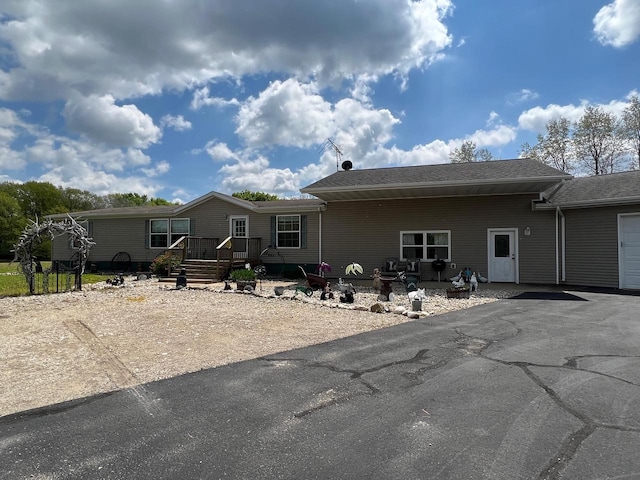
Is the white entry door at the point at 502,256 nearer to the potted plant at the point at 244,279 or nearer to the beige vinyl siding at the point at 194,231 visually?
the beige vinyl siding at the point at 194,231

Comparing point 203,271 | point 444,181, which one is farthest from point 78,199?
point 444,181

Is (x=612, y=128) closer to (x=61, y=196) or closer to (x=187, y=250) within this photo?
(x=187, y=250)

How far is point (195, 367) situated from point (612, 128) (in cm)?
3021

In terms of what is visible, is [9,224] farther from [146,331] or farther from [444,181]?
[444,181]

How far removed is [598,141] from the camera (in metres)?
25.3

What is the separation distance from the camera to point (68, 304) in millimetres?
8664

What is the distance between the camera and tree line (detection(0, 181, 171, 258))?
1354 inches

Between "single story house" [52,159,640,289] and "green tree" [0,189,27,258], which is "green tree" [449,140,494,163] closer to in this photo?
"single story house" [52,159,640,289]

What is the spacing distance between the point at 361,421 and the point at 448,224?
11.8m

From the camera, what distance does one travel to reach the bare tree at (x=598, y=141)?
24.7 m

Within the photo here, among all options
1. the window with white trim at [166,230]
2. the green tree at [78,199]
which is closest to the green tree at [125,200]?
the green tree at [78,199]

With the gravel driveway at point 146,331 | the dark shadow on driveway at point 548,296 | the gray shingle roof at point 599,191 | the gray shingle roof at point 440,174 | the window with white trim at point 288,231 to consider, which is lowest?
the gravel driveway at point 146,331

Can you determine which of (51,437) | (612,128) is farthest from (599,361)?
(612,128)

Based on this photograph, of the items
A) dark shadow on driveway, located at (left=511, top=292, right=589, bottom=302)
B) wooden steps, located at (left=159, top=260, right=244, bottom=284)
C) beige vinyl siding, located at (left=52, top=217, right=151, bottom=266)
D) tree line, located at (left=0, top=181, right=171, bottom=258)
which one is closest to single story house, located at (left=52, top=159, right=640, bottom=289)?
beige vinyl siding, located at (left=52, top=217, right=151, bottom=266)
